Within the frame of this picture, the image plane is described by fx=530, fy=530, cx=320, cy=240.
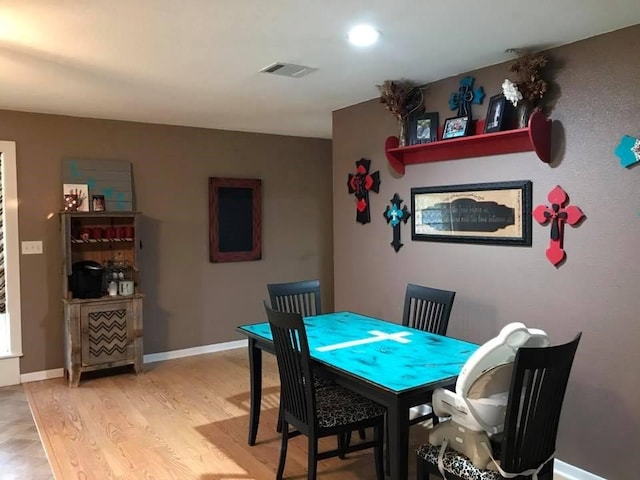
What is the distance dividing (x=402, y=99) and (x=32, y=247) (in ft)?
10.8

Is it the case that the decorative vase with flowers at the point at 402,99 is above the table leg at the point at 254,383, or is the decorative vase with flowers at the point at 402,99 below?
above

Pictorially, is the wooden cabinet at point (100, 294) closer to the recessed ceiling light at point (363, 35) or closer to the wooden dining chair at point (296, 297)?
the wooden dining chair at point (296, 297)

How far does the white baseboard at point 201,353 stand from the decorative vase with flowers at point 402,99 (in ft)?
7.24

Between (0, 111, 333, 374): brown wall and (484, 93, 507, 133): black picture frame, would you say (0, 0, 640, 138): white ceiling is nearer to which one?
(484, 93, 507, 133): black picture frame

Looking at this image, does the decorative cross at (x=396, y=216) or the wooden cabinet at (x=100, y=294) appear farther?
the wooden cabinet at (x=100, y=294)

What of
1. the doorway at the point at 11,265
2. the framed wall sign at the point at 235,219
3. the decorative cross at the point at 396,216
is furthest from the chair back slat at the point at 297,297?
the doorway at the point at 11,265

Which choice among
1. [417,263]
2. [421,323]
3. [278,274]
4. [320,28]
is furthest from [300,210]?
[320,28]

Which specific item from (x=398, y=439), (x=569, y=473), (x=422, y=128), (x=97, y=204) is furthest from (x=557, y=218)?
(x=97, y=204)

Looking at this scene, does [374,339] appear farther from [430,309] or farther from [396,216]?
[396,216]

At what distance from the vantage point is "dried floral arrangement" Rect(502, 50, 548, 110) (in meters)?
2.83

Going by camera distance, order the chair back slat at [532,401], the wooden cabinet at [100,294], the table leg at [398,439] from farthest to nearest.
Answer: the wooden cabinet at [100,294] → the table leg at [398,439] → the chair back slat at [532,401]

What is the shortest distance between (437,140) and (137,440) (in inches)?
107

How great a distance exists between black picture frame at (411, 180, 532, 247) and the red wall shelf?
0.19 m

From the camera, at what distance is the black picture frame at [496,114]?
3023 millimetres
